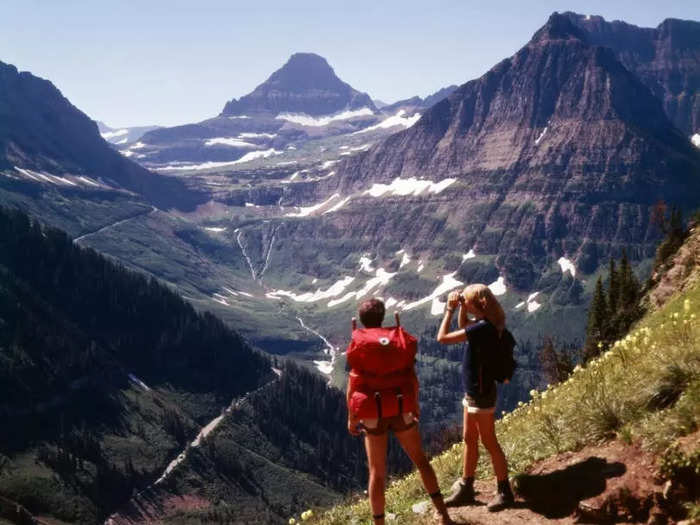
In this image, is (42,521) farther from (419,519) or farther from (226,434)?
(419,519)

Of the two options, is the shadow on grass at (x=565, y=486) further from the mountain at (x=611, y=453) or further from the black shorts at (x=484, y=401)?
the black shorts at (x=484, y=401)

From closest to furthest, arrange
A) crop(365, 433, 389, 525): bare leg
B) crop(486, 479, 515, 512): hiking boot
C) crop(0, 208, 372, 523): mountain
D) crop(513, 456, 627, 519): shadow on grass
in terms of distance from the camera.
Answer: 1. crop(513, 456, 627, 519): shadow on grass
2. crop(365, 433, 389, 525): bare leg
3. crop(486, 479, 515, 512): hiking boot
4. crop(0, 208, 372, 523): mountain

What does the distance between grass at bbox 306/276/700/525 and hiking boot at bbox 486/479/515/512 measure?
5.30 ft

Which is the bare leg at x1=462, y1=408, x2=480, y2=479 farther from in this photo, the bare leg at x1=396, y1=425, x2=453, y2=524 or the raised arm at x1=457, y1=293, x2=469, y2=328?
the raised arm at x1=457, y1=293, x2=469, y2=328

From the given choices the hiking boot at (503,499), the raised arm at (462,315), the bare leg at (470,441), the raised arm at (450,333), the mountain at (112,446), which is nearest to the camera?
the hiking boot at (503,499)

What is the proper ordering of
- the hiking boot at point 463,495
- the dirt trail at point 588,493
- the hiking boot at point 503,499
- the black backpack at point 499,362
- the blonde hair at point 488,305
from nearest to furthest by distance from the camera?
the dirt trail at point 588,493
the hiking boot at point 503,499
the blonde hair at point 488,305
the black backpack at point 499,362
the hiking boot at point 463,495

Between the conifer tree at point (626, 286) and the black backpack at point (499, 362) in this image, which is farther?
the conifer tree at point (626, 286)

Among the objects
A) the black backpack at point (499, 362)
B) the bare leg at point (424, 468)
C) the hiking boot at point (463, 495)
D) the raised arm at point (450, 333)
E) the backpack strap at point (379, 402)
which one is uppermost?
the raised arm at point (450, 333)

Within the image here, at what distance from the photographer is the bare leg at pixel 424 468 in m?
10.4

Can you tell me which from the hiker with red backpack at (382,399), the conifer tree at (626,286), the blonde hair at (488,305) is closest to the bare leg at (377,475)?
the hiker with red backpack at (382,399)

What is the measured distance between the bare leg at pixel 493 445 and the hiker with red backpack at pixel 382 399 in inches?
48.3

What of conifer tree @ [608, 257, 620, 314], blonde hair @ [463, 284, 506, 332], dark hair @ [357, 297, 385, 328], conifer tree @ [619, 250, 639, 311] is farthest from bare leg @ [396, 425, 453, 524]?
conifer tree @ [608, 257, 620, 314]

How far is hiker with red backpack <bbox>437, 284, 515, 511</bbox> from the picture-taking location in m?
10.9

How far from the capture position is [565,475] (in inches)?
422
